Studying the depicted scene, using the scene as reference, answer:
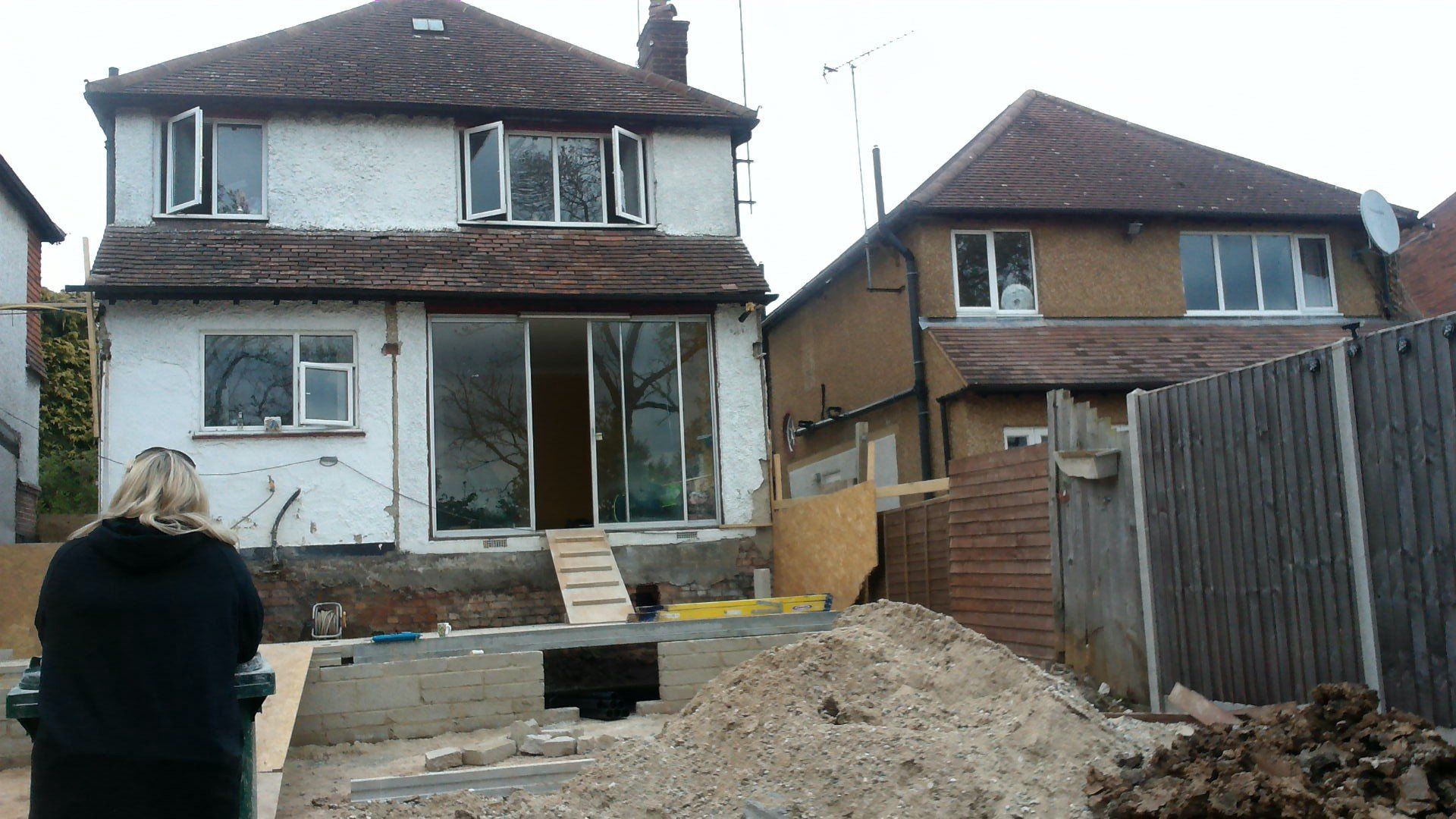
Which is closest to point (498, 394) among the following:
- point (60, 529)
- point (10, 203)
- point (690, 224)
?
point (690, 224)

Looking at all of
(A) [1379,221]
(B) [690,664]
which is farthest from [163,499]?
(A) [1379,221]

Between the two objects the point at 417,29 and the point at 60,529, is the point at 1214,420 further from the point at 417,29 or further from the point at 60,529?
the point at 60,529

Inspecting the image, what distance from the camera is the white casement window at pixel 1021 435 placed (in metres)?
→ 15.9

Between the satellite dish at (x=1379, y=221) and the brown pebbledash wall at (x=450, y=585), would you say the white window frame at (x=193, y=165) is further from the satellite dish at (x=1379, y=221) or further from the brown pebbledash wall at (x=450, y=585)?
the satellite dish at (x=1379, y=221)

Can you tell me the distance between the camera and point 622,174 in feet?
52.0

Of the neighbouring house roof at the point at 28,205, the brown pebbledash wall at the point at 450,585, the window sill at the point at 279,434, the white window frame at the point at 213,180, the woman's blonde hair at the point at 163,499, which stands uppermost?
the neighbouring house roof at the point at 28,205

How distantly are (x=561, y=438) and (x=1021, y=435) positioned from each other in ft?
21.5

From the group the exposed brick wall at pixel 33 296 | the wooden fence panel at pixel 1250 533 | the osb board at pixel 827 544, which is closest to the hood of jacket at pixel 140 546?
the wooden fence panel at pixel 1250 533

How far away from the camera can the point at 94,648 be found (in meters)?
3.62

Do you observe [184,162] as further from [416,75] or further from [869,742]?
[869,742]

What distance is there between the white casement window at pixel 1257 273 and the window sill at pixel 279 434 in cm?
1206

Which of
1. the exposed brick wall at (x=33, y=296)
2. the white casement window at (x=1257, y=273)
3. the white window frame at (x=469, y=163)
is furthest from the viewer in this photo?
the exposed brick wall at (x=33, y=296)

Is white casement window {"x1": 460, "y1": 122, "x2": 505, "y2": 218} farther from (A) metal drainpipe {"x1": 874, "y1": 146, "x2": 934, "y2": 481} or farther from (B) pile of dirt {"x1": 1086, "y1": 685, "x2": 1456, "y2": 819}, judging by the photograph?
(B) pile of dirt {"x1": 1086, "y1": 685, "x2": 1456, "y2": 819}

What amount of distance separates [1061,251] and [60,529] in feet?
50.5
